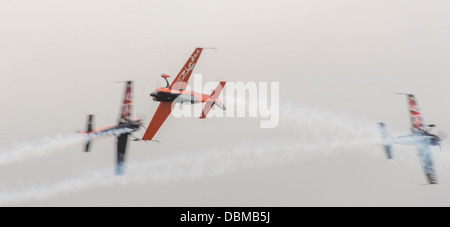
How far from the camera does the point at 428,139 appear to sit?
80.6 metres

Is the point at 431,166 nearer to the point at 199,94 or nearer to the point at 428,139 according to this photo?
the point at 428,139

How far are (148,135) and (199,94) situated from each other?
5.91m

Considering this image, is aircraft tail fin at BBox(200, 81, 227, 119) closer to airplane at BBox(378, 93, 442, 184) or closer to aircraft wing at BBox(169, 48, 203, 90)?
aircraft wing at BBox(169, 48, 203, 90)

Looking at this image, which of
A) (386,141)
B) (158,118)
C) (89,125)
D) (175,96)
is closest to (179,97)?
(175,96)

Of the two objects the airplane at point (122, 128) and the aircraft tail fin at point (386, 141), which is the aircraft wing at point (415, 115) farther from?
the airplane at point (122, 128)

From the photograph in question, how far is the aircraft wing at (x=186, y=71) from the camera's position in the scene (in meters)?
81.4

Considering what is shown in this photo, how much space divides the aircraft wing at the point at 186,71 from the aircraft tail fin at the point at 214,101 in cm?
306

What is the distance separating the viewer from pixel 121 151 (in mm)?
76875

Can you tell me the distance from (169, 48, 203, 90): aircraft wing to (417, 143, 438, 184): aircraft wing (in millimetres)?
19801

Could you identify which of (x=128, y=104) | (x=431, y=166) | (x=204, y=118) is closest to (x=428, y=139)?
(x=431, y=166)

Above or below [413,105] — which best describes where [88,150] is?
below

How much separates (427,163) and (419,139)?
3099 millimetres

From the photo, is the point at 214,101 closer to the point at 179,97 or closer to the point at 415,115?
the point at 179,97

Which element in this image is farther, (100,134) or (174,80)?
(174,80)
